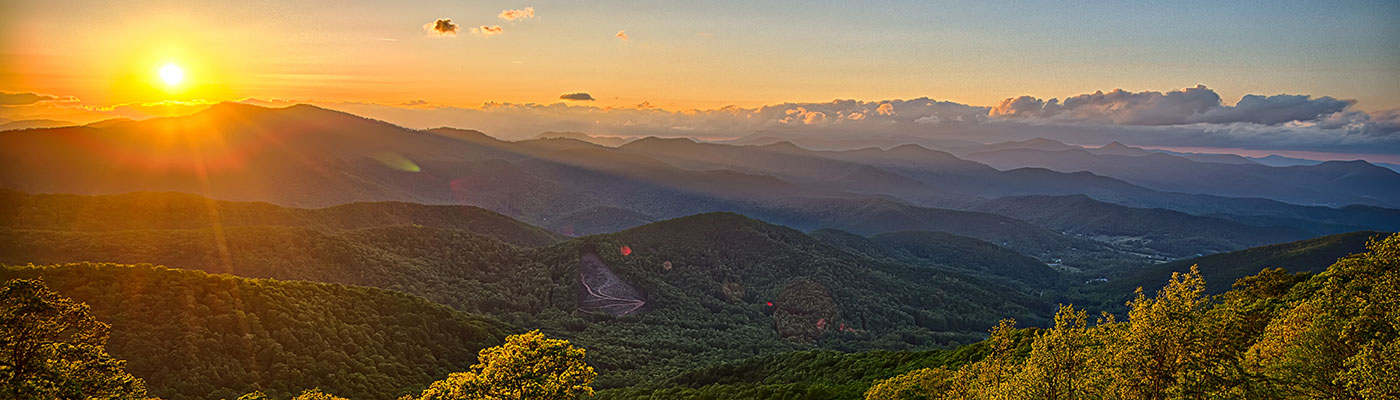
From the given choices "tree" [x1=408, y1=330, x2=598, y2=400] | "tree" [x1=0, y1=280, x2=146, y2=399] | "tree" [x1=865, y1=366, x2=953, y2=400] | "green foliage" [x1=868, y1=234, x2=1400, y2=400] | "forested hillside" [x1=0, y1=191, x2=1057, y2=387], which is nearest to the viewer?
Result: "green foliage" [x1=868, y1=234, x2=1400, y2=400]

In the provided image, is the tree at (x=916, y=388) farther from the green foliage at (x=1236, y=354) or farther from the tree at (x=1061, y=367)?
the green foliage at (x=1236, y=354)

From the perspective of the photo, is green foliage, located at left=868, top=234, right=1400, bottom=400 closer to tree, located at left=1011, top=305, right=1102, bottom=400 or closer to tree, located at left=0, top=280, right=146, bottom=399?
tree, located at left=1011, top=305, right=1102, bottom=400

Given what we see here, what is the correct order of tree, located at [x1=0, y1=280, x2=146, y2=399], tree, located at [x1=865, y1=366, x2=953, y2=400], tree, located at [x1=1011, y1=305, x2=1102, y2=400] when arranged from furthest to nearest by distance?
tree, located at [x1=865, y1=366, x2=953, y2=400] < tree, located at [x1=1011, y1=305, x2=1102, y2=400] < tree, located at [x1=0, y1=280, x2=146, y2=399]

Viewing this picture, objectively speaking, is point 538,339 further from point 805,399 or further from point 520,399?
point 805,399

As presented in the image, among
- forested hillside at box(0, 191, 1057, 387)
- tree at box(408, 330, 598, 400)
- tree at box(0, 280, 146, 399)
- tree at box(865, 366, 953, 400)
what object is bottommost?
forested hillside at box(0, 191, 1057, 387)

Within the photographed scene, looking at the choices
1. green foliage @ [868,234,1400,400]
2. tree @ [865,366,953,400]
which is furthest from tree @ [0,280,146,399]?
tree @ [865,366,953,400]

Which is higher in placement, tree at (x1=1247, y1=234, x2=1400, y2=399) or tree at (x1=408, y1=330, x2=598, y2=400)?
tree at (x1=1247, y1=234, x2=1400, y2=399)

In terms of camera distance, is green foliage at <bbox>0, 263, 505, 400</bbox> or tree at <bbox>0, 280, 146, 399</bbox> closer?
tree at <bbox>0, 280, 146, 399</bbox>
